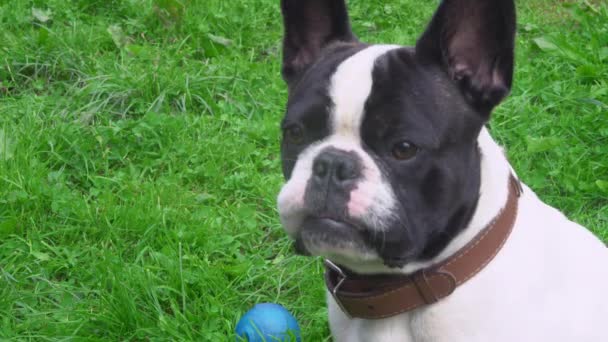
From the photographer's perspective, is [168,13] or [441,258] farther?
[168,13]

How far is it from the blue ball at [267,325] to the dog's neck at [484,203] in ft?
2.34

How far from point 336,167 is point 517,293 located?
0.58m

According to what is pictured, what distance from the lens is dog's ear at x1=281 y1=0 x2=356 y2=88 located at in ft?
9.09

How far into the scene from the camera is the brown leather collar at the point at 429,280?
2.46 metres

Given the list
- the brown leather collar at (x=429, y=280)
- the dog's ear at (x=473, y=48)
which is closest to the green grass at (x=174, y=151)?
the brown leather collar at (x=429, y=280)

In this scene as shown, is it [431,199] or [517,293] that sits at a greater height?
[431,199]

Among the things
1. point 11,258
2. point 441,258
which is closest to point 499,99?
point 441,258

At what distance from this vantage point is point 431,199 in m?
2.41

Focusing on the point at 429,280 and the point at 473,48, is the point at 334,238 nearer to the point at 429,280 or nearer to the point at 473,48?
the point at 429,280

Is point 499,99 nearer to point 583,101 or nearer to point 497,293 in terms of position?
point 497,293

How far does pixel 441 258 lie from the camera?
2.53 meters

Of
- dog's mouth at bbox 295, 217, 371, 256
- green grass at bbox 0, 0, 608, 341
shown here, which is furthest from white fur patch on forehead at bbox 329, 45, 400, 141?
green grass at bbox 0, 0, 608, 341

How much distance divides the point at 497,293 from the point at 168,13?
335 cm

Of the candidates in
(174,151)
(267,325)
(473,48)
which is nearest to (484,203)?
(473,48)
